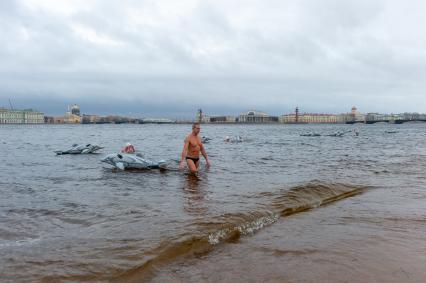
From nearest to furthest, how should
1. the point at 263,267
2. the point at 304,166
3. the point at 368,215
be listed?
the point at 263,267, the point at 368,215, the point at 304,166

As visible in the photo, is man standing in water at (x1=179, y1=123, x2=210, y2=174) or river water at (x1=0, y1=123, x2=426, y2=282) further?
man standing in water at (x1=179, y1=123, x2=210, y2=174)

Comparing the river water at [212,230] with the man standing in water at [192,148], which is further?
the man standing in water at [192,148]

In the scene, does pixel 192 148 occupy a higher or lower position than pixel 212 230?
higher

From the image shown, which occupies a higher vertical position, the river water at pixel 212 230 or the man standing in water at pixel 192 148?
the man standing in water at pixel 192 148

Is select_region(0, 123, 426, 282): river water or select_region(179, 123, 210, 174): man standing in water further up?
select_region(179, 123, 210, 174): man standing in water

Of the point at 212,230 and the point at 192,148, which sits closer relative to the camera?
the point at 212,230

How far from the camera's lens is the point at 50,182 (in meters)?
13.7

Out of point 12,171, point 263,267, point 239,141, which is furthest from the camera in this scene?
point 239,141

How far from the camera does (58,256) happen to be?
602 cm

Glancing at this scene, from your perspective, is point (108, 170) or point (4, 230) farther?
point (108, 170)

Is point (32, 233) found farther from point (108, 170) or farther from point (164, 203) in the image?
point (108, 170)

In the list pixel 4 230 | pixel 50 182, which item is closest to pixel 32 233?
pixel 4 230

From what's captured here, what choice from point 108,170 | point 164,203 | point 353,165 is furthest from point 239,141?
point 164,203

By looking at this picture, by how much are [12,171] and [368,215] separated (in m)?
15.2
